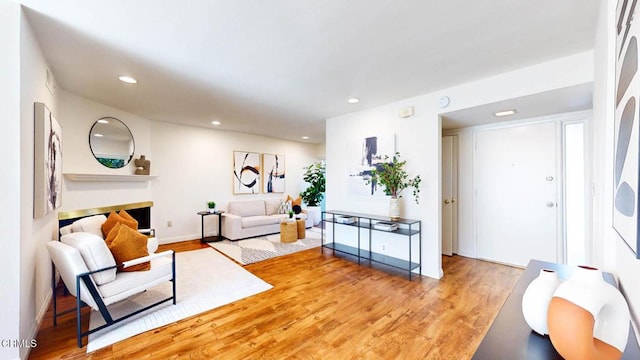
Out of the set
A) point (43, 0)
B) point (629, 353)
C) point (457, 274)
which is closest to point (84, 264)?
point (43, 0)

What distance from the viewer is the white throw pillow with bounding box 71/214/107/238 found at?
263 cm

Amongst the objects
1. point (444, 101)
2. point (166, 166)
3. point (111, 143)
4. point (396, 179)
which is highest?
point (444, 101)

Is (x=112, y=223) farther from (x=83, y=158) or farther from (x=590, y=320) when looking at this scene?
(x=590, y=320)

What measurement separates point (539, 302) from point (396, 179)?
2.66m

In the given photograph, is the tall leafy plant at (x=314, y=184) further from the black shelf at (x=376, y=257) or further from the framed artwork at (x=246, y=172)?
the black shelf at (x=376, y=257)

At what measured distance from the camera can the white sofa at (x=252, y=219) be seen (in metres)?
5.14

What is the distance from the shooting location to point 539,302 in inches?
34.7

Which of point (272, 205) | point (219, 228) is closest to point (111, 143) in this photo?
point (219, 228)

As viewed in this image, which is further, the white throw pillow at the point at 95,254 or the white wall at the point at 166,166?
the white wall at the point at 166,166

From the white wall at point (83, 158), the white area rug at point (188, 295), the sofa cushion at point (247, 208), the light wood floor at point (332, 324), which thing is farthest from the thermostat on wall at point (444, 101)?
the white wall at point (83, 158)

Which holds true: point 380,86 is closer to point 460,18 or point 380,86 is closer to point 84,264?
point 460,18

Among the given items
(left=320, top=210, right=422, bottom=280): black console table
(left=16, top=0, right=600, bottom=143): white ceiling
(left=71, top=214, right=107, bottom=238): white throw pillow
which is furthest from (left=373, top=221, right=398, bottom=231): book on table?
(left=71, top=214, right=107, bottom=238): white throw pillow

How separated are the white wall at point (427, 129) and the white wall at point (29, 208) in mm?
3541

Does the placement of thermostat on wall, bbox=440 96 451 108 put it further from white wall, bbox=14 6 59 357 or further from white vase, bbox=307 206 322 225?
white vase, bbox=307 206 322 225
